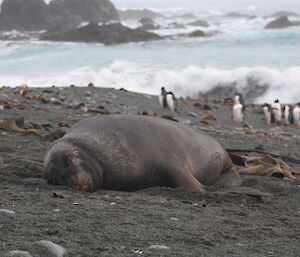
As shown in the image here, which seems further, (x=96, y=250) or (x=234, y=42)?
(x=234, y=42)

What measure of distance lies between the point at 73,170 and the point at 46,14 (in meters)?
74.0

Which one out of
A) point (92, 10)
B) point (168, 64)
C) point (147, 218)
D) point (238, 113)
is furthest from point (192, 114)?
point (92, 10)

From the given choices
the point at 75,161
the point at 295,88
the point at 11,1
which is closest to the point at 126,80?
the point at 295,88

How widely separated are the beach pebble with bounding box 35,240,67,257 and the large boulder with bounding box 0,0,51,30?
2800 inches

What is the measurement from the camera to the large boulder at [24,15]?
7138 cm

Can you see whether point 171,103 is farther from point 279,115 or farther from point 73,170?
point 73,170

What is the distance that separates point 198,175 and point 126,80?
21759 millimetres

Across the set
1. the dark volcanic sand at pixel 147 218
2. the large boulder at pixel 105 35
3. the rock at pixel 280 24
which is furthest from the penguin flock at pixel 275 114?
the rock at pixel 280 24

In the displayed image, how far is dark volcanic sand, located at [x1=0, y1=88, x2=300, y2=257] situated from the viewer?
2299mm

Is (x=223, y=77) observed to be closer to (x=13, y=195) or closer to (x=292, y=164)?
(x=292, y=164)

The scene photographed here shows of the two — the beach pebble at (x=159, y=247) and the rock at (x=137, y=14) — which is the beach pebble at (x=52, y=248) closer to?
the beach pebble at (x=159, y=247)

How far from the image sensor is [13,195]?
3268mm

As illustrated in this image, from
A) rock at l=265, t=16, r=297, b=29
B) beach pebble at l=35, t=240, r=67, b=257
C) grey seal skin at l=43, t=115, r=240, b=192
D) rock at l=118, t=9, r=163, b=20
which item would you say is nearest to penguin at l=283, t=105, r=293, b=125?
grey seal skin at l=43, t=115, r=240, b=192

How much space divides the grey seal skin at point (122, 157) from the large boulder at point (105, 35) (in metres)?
44.3
